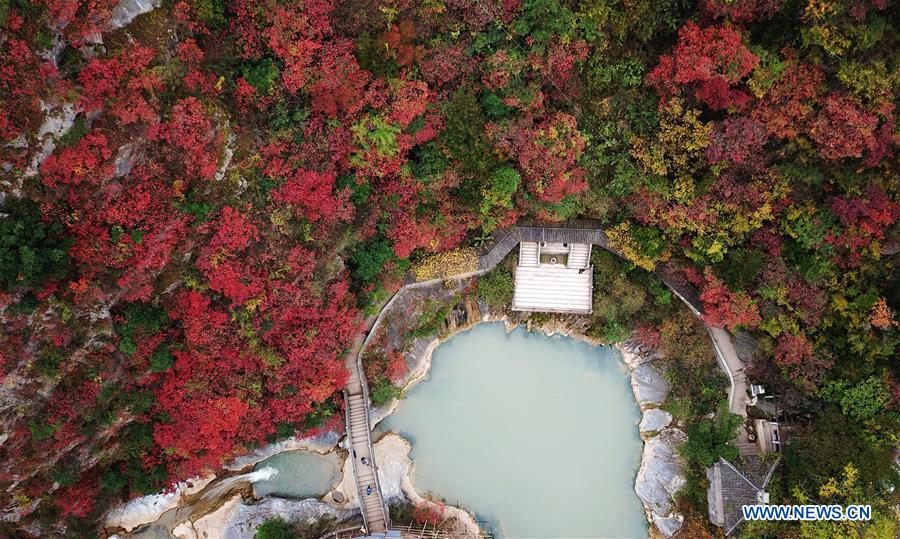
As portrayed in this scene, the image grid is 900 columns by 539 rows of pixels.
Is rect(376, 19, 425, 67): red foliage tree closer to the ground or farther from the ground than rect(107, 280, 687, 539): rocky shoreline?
farther from the ground

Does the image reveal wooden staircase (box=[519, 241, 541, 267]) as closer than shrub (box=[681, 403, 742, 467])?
No

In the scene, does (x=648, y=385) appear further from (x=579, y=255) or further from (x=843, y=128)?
(x=843, y=128)

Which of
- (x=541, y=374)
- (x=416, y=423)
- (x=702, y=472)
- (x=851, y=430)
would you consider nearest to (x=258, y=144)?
(x=416, y=423)

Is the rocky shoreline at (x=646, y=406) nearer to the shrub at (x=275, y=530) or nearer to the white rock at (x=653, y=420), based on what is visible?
the white rock at (x=653, y=420)

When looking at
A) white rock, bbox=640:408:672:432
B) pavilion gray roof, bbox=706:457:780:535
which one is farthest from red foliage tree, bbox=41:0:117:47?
pavilion gray roof, bbox=706:457:780:535

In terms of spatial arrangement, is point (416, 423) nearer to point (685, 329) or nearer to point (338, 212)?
point (338, 212)

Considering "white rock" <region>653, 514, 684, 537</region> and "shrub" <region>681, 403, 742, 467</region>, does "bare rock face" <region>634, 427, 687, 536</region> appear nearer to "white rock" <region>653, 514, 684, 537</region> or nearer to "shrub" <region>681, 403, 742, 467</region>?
"white rock" <region>653, 514, 684, 537</region>

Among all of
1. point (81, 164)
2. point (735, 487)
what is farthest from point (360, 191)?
point (735, 487)

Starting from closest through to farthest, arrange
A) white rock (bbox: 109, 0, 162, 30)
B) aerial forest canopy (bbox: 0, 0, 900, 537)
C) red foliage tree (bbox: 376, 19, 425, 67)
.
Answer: white rock (bbox: 109, 0, 162, 30) < aerial forest canopy (bbox: 0, 0, 900, 537) < red foliage tree (bbox: 376, 19, 425, 67)
